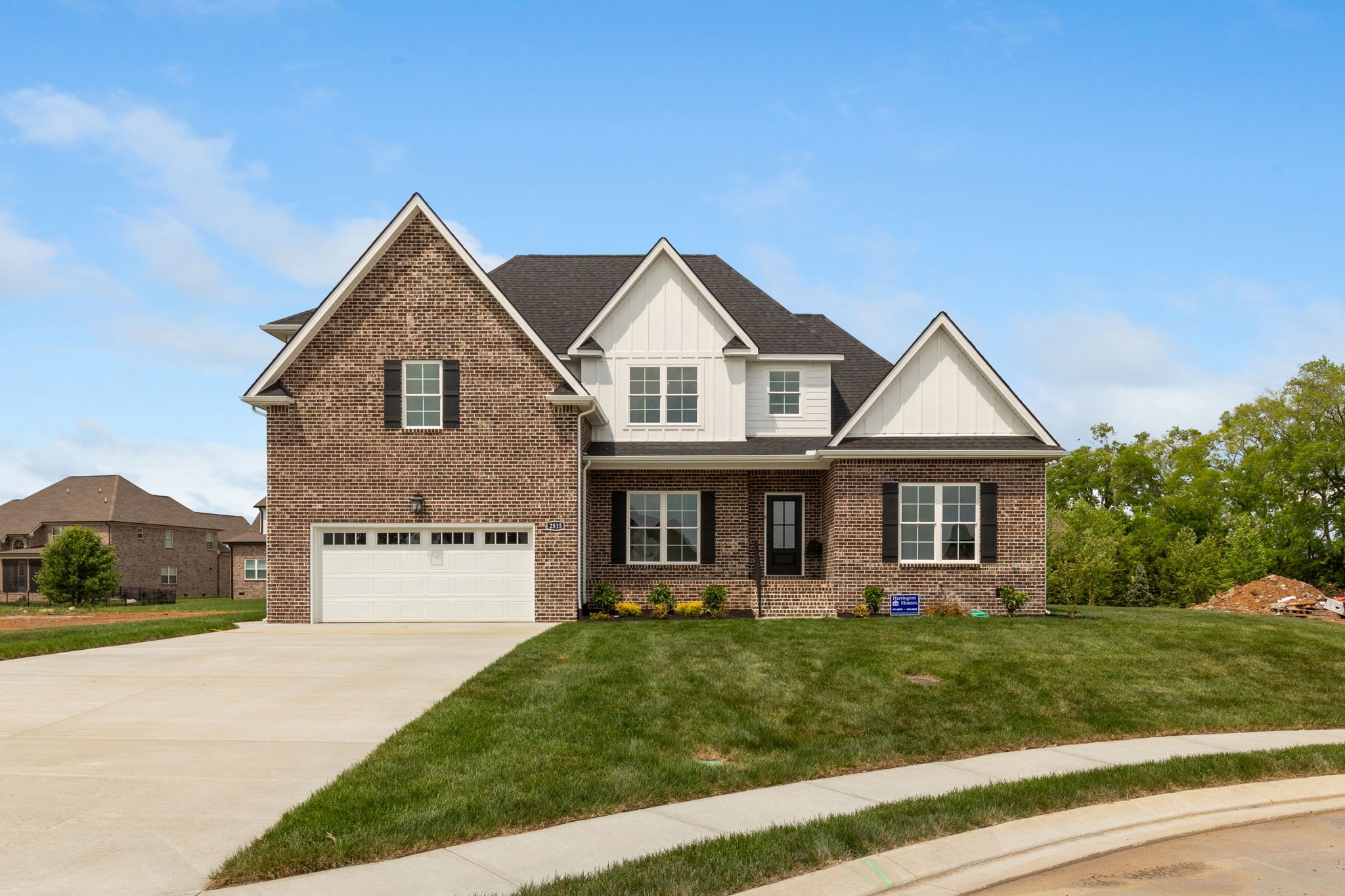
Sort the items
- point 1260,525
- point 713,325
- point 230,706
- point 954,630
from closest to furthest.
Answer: point 230,706, point 954,630, point 713,325, point 1260,525

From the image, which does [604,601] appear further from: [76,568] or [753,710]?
[76,568]

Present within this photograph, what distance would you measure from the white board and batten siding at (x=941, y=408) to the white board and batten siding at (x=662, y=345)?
3.49m

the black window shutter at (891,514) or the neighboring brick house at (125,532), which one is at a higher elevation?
the black window shutter at (891,514)

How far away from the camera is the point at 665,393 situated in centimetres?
2388

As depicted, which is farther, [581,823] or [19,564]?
[19,564]

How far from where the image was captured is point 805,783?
8.51 meters

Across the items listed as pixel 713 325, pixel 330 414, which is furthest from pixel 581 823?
pixel 713 325

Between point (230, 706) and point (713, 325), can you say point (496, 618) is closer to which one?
point (713, 325)

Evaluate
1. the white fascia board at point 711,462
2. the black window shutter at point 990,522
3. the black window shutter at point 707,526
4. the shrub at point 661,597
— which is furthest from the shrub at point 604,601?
the black window shutter at point 990,522

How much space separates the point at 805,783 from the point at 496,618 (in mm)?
13936

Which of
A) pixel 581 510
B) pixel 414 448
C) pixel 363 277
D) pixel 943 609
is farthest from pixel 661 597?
pixel 363 277

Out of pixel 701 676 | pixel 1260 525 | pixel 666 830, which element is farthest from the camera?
pixel 1260 525

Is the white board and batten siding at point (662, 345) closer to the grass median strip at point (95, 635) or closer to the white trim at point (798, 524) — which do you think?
the white trim at point (798, 524)

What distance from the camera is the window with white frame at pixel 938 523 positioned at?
73.2 feet
